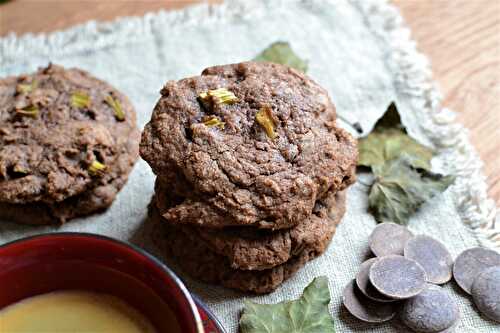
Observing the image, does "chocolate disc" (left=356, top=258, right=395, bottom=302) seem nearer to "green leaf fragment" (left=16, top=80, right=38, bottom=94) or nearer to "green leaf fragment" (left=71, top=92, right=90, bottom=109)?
"green leaf fragment" (left=71, top=92, right=90, bottom=109)

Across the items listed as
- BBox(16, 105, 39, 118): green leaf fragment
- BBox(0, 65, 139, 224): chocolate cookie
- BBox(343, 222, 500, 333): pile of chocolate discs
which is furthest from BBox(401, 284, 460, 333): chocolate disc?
BBox(16, 105, 39, 118): green leaf fragment

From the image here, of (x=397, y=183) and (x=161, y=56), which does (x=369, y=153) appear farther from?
(x=161, y=56)

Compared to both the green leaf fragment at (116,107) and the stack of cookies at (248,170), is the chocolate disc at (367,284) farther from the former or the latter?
the green leaf fragment at (116,107)

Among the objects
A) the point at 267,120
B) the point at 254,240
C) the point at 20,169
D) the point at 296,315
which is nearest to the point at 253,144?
the point at 267,120

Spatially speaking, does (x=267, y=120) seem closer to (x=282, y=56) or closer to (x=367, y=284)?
(x=367, y=284)

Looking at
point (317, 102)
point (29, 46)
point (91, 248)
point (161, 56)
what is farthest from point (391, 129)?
point (29, 46)

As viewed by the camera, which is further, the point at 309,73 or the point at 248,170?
the point at 309,73
